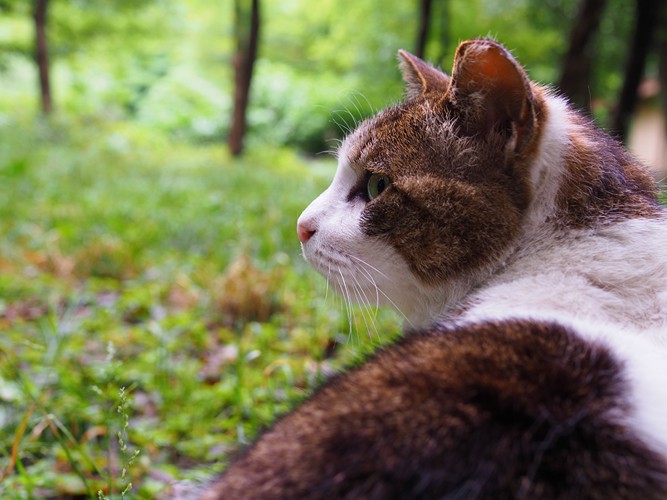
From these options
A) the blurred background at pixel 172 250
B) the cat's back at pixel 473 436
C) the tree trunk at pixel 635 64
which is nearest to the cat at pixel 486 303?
the cat's back at pixel 473 436

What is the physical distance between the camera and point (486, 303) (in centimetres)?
130

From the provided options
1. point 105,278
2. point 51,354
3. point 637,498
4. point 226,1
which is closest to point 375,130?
point 637,498

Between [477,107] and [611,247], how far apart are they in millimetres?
476

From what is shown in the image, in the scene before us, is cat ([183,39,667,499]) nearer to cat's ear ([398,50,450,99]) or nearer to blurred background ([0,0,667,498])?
cat's ear ([398,50,450,99])

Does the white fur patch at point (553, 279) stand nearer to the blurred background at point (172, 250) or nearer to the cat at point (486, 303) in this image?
the cat at point (486, 303)

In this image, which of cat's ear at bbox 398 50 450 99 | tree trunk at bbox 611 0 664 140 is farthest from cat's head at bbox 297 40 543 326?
tree trunk at bbox 611 0 664 140

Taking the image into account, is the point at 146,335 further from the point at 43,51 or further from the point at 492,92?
the point at 43,51

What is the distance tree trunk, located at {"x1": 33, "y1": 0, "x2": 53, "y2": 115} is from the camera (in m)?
14.0

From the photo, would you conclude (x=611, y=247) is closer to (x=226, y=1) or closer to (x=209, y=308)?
(x=209, y=308)

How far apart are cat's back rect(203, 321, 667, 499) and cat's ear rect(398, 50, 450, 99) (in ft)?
3.36

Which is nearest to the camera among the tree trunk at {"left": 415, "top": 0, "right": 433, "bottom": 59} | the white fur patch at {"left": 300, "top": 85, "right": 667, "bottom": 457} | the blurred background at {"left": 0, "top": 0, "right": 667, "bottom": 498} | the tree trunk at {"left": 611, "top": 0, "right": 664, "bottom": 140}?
the white fur patch at {"left": 300, "top": 85, "right": 667, "bottom": 457}

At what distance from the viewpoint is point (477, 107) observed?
1547mm

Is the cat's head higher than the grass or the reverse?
higher

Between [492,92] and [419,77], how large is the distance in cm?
47
